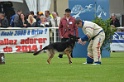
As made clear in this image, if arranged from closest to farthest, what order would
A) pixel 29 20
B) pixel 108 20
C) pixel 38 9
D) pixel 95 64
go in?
pixel 95 64, pixel 108 20, pixel 29 20, pixel 38 9

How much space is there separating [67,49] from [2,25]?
9.25 m

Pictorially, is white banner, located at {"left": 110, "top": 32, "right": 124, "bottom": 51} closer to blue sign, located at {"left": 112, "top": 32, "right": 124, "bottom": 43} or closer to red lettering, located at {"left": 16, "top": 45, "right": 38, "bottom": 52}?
blue sign, located at {"left": 112, "top": 32, "right": 124, "bottom": 43}

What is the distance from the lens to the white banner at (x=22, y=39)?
87.4 feet

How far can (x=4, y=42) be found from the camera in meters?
26.6

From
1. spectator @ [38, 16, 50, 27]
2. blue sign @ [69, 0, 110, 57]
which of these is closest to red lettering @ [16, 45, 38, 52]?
Result: spectator @ [38, 16, 50, 27]

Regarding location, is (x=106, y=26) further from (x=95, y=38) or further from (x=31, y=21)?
(x=31, y=21)

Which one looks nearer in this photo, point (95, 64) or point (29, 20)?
point (95, 64)

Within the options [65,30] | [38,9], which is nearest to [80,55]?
[65,30]

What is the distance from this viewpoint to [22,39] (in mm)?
26859

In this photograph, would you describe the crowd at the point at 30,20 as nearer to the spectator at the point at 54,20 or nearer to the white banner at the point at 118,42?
the spectator at the point at 54,20

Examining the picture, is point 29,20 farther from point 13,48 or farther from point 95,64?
point 95,64

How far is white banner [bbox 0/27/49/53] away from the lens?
87.4 feet

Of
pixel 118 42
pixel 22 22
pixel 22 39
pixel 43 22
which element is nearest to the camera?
pixel 22 39

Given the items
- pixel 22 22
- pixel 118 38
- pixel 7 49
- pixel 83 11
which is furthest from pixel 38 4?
pixel 83 11
